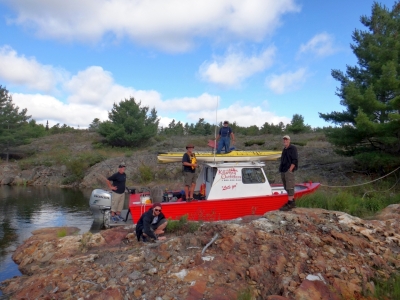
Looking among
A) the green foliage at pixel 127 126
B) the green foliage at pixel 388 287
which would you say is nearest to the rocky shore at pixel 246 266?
the green foliage at pixel 388 287

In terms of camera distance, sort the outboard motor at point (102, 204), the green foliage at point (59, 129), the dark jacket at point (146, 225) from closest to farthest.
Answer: the dark jacket at point (146, 225), the outboard motor at point (102, 204), the green foliage at point (59, 129)

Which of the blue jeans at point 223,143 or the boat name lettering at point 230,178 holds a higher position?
the blue jeans at point 223,143

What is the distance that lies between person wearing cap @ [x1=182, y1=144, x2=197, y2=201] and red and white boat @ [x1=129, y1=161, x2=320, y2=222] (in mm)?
455

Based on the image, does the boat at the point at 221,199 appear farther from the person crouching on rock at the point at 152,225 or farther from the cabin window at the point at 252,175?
the person crouching on rock at the point at 152,225

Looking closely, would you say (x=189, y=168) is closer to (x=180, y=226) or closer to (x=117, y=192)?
(x=117, y=192)

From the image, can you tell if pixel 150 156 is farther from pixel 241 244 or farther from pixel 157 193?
pixel 241 244

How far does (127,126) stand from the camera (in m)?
34.8

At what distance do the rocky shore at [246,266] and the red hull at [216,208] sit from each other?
2558 millimetres

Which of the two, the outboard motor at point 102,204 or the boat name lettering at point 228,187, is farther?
the outboard motor at point 102,204

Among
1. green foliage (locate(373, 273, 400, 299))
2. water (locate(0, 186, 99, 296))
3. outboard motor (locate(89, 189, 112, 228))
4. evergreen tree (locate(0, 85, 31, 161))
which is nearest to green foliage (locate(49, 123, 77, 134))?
evergreen tree (locate(0, 85, 31, 161))

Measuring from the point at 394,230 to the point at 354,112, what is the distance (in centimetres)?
879

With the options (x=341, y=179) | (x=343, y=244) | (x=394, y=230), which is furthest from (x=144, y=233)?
(x=341, y=179)

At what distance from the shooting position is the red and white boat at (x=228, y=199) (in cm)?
970

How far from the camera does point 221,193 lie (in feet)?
33.0
